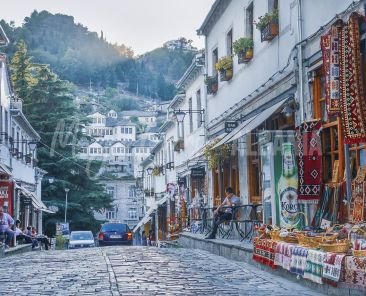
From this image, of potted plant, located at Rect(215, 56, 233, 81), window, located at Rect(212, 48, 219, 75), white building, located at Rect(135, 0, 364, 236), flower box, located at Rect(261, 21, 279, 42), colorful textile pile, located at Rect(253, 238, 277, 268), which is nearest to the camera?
colorful textile pile, located at Rect(253, 238, 277, 268)

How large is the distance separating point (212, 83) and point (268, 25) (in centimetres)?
756

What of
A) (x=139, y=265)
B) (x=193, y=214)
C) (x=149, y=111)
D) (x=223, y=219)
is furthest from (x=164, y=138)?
(x=149, y=111)

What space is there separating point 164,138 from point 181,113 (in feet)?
60.3

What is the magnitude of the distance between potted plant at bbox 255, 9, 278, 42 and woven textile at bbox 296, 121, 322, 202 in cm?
412

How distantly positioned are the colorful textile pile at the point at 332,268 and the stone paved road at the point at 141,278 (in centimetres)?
64

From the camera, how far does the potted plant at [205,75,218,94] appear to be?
76.7 ft

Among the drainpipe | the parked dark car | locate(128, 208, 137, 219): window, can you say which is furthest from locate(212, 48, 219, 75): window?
locate(128, 208, 137, 219): window

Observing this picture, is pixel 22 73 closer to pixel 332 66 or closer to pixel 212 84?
pixel 212 84

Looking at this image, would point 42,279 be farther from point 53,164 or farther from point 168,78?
point 168,78

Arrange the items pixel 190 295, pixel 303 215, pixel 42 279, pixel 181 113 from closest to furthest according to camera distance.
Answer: pixel 190 295
pixel 42 279
pixel 303 215
pixel 181 113

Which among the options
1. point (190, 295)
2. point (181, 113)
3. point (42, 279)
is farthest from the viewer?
point (181, 113)

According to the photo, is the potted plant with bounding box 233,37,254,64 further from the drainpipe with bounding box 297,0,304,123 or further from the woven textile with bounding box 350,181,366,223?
the woven textile with bounding box 350,181,366,223

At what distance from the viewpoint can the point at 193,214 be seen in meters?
27.6

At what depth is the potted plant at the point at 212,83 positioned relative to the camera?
23.4 metres
